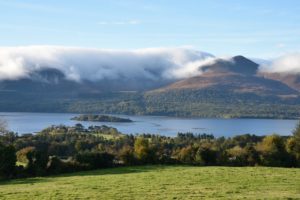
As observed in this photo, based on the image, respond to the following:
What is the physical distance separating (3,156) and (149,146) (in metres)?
16.1

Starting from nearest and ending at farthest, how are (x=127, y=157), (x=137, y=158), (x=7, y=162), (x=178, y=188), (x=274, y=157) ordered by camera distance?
(x=178, y=188)
(x=7, y=162)
(x=127, y=157)
(x=137, y=158)
(x=274, y=157)

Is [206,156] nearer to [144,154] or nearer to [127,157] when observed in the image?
[144,154]

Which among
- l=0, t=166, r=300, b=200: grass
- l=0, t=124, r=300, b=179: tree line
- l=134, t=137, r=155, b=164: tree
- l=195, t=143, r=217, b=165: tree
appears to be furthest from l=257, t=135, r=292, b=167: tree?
l=0, t=166, r=300, b=200: grass

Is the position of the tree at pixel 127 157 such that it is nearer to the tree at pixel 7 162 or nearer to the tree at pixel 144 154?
the tree at pixel 144 154

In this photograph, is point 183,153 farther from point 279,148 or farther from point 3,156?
point 3,156

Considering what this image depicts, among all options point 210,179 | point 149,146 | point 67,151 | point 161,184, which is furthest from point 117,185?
point 67,151

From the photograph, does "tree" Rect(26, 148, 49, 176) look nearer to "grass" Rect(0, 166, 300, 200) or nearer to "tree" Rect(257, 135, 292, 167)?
"grass" Rect(0, 166, 300, 200)

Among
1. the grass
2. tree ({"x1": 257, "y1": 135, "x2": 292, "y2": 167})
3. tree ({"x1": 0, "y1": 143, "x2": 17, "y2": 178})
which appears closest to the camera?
the grass

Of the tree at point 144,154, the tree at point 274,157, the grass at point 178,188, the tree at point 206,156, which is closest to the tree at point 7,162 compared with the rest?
the grass at point 178,188

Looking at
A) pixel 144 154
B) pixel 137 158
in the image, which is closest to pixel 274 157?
pixel 144 154

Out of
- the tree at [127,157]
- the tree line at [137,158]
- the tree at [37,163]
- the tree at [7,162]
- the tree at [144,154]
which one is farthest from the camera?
the tree at [144,154]

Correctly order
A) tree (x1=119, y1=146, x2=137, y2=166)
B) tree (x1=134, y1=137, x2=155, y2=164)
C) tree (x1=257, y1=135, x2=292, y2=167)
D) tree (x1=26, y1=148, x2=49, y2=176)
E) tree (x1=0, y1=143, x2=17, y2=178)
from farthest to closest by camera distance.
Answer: tree (x1=134, y1=137, x2=155, y2=164)
tree (x1=257, y1=135, x2=292, y2=167)
tree (x1=119, y1=146, x2=137, y2=166)
tree (x1=26, y1=148, x2=49, y2=176)
tree (x1=0, y1=143, x2=17, y2=178)

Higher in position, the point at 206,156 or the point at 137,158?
the point at 206,156

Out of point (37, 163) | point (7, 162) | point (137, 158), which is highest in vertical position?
point (7, 162)
